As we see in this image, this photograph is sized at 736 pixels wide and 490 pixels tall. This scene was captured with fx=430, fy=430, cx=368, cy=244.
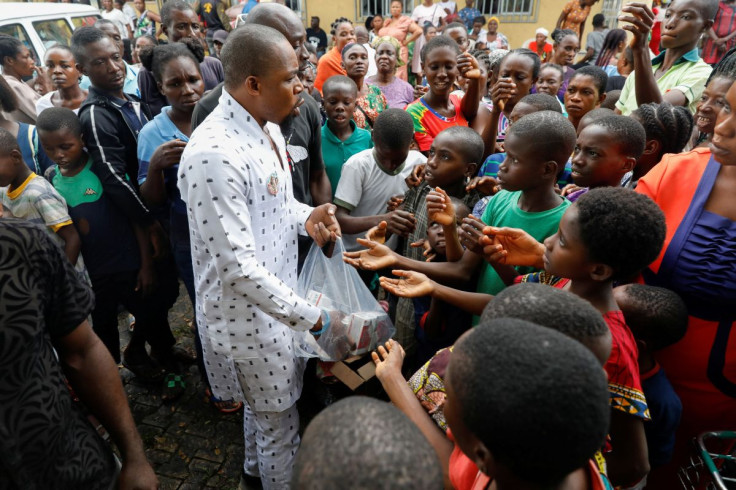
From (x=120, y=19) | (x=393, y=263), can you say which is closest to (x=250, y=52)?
(x=393, y=263)

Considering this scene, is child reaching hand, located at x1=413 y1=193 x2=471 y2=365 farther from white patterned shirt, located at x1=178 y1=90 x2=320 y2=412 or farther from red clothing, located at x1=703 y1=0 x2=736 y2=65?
red clothing, located at x1=703 y1=0 x2=736 y2=65

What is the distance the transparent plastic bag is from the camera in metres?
2.50

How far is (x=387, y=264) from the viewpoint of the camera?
7.55 feet

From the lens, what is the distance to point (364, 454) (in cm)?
77

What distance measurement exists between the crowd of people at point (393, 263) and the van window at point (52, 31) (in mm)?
2759

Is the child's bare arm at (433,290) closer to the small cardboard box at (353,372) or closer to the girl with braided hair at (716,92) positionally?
the small cardboard box at (353,372)

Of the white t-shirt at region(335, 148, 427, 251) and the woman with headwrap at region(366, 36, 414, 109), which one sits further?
the woman with headwrap at region(366, 36, 414, 109)

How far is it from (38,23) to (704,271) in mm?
8008

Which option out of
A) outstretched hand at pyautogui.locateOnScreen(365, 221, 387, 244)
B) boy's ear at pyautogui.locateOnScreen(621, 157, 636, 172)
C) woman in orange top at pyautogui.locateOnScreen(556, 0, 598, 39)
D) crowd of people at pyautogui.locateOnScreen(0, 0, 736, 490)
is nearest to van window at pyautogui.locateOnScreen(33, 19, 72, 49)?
crowd of people at pyautogui.locateOnScreen(0, 0, 736, 490)

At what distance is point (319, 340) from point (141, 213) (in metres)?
1.55

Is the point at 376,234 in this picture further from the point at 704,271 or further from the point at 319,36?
the point at 319,36

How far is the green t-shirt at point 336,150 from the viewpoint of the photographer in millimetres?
3537

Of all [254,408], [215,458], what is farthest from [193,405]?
[254,408]

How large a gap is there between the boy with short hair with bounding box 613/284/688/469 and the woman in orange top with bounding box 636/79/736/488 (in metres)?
0.10
